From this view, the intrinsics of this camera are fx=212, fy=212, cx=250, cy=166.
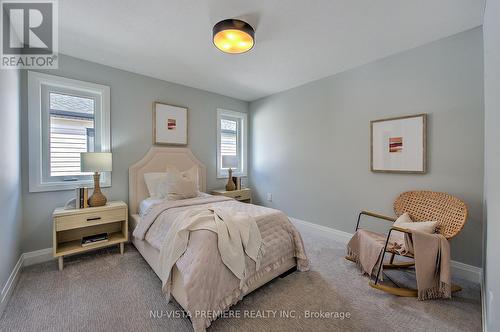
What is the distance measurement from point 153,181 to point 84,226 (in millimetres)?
971

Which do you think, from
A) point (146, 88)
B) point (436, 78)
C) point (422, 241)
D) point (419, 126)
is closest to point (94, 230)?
point (146, 88)

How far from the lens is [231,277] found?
1.71 m

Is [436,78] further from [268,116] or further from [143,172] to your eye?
[143,172]

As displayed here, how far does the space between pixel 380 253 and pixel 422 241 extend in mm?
362

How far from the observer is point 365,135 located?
116 inches

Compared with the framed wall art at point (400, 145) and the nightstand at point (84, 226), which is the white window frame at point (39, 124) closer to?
the nightstand at point (84, 226)

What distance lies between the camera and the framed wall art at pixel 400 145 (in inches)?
96.1

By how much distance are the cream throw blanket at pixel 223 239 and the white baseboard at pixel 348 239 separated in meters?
1.82

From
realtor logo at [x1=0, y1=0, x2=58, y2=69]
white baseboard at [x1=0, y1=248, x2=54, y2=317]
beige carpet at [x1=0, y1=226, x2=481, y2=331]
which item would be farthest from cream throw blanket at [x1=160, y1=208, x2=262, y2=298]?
realtor logo at [x1=0, y1=0, x2=58, y2=69]

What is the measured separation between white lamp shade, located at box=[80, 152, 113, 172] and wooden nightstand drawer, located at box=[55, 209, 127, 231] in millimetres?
517

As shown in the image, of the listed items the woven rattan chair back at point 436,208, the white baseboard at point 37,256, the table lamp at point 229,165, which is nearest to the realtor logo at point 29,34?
the white baseboard at point 37,256

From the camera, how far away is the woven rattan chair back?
6.45 ft

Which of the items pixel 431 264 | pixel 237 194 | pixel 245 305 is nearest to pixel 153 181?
pixel 237 194

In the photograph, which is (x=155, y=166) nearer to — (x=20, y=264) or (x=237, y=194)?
(x=237, y=194)
